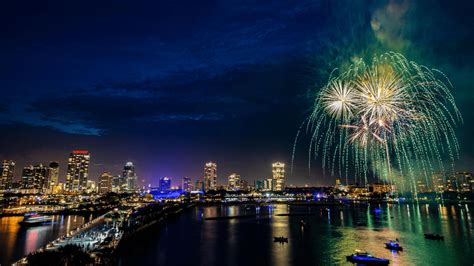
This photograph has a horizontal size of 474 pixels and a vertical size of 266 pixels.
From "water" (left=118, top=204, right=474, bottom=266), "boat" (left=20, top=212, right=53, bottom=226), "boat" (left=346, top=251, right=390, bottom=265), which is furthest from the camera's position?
"boat" (left=20, top=212, right=53, bottom=226)

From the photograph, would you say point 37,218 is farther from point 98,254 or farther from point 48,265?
point 48,265

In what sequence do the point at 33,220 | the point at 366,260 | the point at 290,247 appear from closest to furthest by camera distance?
the point at 366,260 → the point at 290,247 → the point at 33,220

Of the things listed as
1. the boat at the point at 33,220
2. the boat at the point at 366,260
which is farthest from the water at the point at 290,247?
the boat at the point at 33,220

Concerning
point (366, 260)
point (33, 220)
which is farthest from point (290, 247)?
point (33, 220)

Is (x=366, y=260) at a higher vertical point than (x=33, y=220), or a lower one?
lower

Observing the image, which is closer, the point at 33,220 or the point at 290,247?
the point at 290,247

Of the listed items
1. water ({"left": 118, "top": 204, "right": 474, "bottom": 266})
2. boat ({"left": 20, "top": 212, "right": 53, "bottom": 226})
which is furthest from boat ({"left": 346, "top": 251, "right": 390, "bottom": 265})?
boat ({"left": 20, "top": 212, "right": 53, "bottom": 226})

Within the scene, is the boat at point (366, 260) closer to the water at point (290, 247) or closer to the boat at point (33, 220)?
→ the water at point (290, 247)

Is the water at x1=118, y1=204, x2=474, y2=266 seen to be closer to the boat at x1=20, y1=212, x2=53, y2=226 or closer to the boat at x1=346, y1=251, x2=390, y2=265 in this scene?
the boat at x1=346, y1=251, x2=390, y2=265

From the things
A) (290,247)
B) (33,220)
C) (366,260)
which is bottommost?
(290,247)

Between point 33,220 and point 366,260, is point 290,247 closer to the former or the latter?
point 366,260

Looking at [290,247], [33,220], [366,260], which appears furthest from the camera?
[33,220]
